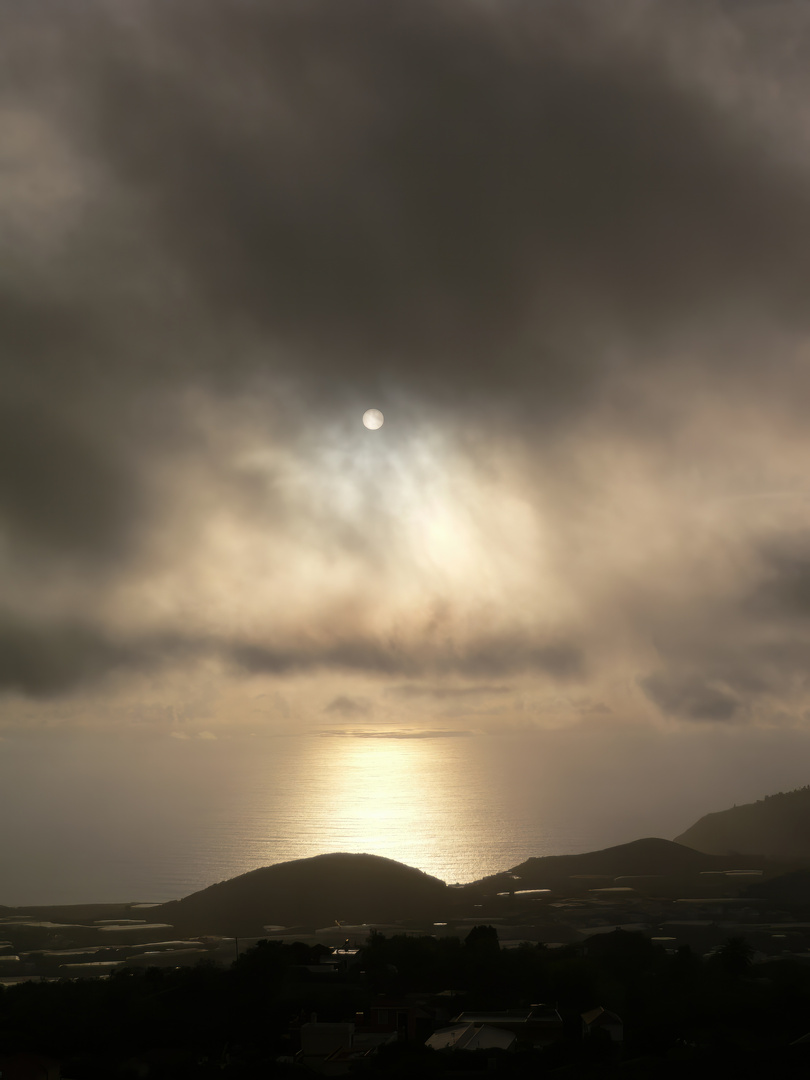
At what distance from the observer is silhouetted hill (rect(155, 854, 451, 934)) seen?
108188 millimetres

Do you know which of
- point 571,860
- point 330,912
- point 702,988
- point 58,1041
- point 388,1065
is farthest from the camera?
point 571,860

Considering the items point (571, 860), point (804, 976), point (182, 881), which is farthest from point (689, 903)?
point (182, 881)

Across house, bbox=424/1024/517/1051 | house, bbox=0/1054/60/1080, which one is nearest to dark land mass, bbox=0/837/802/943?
house, bbox=424/1024/517/1051

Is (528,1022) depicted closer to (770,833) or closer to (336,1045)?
(336,1045)

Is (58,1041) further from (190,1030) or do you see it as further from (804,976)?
(804,976)

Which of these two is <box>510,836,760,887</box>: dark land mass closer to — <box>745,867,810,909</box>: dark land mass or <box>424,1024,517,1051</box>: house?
<box>745,867,810,909</box>: dark land mass

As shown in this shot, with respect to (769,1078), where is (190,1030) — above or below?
above

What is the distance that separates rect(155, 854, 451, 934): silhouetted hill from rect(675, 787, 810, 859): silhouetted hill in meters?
87.8

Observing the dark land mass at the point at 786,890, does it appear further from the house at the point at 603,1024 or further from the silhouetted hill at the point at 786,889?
the house at the point at 603,1024

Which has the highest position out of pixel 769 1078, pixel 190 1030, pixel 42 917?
pixel 42 917

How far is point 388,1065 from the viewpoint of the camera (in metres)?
28.5

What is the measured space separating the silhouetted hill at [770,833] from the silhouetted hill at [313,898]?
87800 millimetres

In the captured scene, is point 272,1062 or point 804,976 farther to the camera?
point 804,976

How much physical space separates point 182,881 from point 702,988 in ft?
546
